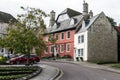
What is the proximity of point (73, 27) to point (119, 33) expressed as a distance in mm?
9950

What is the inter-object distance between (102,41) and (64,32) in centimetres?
1106

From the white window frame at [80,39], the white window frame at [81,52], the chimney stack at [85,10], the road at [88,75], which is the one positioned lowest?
the road at [88,75]

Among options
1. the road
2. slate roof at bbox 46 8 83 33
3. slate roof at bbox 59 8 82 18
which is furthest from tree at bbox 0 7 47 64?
slate roof at bbox 59 8 82 18

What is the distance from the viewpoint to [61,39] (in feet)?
221

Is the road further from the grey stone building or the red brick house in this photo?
the red brick house

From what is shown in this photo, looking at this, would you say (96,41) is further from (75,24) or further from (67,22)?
(67,22)

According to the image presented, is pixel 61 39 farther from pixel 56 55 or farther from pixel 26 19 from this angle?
pixel 26 19

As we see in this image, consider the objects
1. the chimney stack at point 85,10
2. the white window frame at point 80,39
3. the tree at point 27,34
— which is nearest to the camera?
the tree at point 27,34

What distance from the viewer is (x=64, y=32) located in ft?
217

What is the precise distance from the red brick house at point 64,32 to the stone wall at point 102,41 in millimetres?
5822

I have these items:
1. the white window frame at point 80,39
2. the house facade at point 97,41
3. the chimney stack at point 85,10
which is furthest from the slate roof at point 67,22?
the house facade at point 97,41

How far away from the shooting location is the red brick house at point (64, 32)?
63531 mm

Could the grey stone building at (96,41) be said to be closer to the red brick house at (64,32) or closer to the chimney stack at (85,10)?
the chimney stack at (85,10)

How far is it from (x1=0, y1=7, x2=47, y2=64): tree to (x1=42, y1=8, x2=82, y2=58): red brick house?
23251 millimetres
